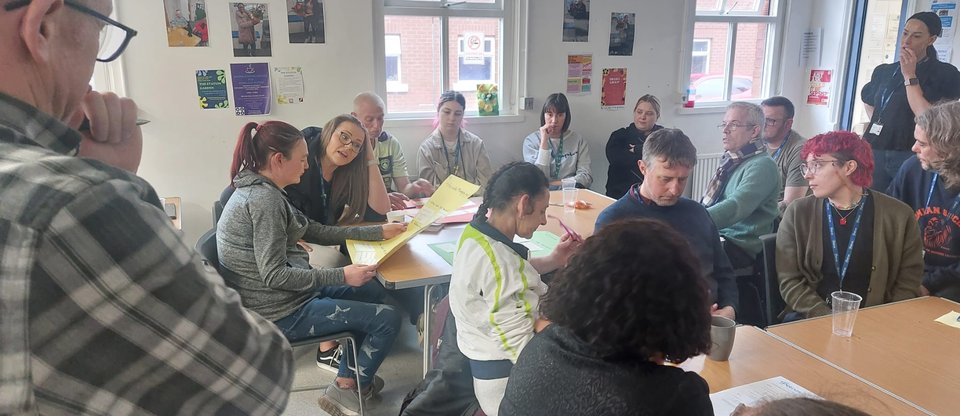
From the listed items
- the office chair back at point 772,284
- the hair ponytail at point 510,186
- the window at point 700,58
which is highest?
the window at point 700,58

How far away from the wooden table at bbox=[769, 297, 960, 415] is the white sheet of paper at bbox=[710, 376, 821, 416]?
8.6 inches

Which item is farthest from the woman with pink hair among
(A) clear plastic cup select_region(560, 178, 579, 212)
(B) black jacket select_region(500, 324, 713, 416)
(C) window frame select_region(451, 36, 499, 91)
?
(C) window frame select_region(451, 36, 499, 91)

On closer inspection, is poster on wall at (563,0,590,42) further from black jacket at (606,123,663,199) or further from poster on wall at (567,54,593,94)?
black jacket at (606,123,663,199)

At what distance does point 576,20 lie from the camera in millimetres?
4895

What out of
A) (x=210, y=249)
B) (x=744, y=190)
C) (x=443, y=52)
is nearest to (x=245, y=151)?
(x=210, y=249)

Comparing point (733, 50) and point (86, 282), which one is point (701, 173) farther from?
point (86, 282)

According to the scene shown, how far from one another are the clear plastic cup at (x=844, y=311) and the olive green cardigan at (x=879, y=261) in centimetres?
48

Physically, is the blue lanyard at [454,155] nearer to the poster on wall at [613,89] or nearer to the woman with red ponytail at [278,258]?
the poster on wall at [613,89]

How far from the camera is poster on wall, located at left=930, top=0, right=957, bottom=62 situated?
4.62 metres

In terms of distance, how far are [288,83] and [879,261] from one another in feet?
11.5

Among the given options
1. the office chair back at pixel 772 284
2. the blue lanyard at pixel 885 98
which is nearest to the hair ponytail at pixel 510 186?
the office chair back at pixel 772 284

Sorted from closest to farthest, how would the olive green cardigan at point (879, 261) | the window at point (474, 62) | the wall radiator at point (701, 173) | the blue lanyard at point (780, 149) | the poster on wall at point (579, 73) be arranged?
the olive green cardigan at point (879, 261)
the blue lanyard at point (780, 149)
the window at point (474, 62)
the poster on wall at point (579, 73)
the wall radiator at point (701, 173)

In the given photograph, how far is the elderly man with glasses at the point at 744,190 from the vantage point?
9.80ft

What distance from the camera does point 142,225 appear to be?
52 centimetres
